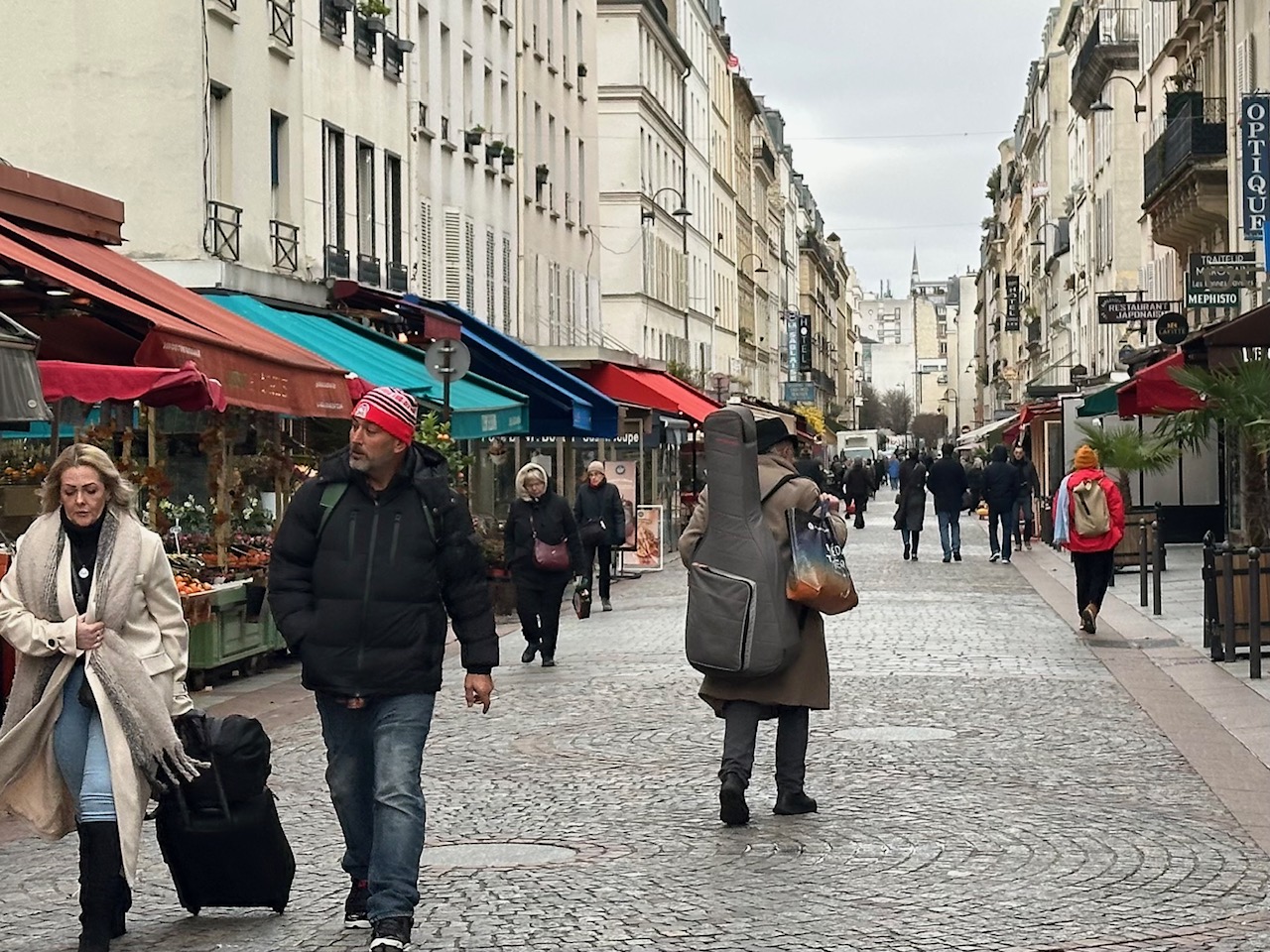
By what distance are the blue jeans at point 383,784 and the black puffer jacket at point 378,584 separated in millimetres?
104

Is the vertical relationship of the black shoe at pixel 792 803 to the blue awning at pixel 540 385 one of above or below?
below

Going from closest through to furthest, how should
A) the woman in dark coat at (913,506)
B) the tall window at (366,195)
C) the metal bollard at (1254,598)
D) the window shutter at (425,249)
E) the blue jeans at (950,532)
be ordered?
the metal bollard at (1254,598)
the tall window at (366,195)
the window shutter at (425,249)
the blue jeans at (950,532)
the woman in dark coat at (913,506)

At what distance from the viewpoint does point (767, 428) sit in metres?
10.3

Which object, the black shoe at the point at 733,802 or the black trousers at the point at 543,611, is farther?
the black trousers at the point at 543,611

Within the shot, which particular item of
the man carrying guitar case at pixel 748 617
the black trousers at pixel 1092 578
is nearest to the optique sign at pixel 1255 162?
the black trousers at pixel 1092 578

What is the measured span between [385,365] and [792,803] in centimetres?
1532

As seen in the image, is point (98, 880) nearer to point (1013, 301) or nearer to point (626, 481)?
point (626, 481)

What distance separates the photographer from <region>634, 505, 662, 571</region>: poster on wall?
34531 mm

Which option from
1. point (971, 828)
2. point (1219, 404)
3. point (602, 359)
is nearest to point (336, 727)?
point (971, 828)

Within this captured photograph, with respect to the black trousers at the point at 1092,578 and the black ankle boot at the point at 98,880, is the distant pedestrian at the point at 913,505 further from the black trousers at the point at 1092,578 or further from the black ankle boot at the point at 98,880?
the black ankle boot at the point at 98,880

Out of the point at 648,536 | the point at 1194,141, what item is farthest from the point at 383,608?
the point at 1194,141

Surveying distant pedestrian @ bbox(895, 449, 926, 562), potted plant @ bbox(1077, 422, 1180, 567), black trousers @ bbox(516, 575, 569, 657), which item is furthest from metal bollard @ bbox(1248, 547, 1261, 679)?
distant pedestrian @ bbox(895, 449, 926, 562)

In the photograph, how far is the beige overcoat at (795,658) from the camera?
1003 cm

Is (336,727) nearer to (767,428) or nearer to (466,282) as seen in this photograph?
(767,428)
